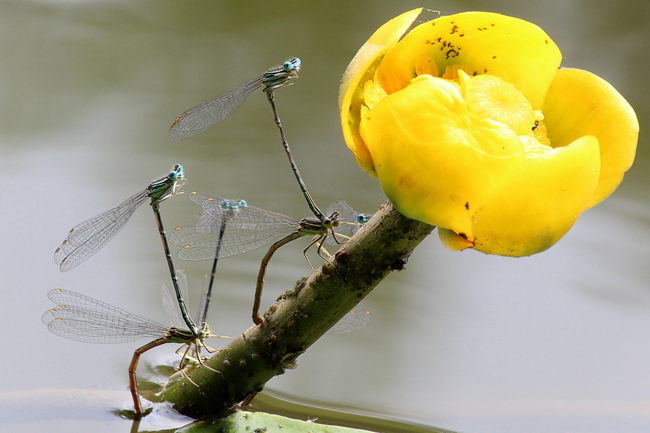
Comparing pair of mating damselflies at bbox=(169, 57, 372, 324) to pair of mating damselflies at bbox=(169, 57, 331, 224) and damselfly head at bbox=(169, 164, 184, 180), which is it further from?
damselfly head at bbox=(169, 164, 184, 180)

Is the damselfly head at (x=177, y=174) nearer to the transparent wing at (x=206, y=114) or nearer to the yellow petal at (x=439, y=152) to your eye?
the transparent wing at (x=206, y=114)

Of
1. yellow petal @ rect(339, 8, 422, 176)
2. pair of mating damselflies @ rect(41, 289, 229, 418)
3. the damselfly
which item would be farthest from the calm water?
yellow petal @ rect(339, 8, 422, 176)

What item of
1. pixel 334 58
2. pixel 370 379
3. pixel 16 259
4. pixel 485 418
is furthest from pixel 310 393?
pixel 334 58

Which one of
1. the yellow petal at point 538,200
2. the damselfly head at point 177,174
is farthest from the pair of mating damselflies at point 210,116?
the yellow petal at point 538,200

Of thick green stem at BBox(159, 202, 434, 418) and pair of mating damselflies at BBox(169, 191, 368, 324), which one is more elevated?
pair of mating damselflies at BBox(169, 191, 368, 324)

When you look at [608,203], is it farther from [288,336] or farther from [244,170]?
[288,336]

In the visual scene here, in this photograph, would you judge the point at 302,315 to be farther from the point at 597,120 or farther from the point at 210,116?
the point at 210,116
